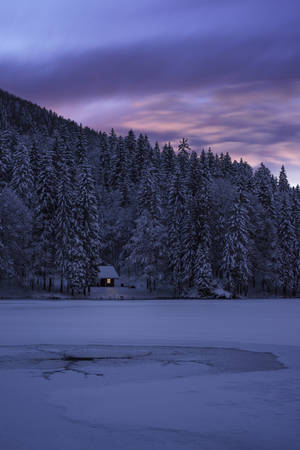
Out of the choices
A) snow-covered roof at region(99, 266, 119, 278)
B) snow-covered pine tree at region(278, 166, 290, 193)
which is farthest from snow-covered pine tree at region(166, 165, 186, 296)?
snow-covered pine tree at region(278, 166, 290, 193)

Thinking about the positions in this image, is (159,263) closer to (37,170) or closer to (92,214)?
(92,214)

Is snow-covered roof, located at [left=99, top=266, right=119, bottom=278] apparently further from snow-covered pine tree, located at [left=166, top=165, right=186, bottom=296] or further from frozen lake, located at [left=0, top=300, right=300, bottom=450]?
frozen lake, located at [left=0, top=300, right=300, bottom=450]

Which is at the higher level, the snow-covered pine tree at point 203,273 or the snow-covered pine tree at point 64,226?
the snow-covered pine tree at point 64,226

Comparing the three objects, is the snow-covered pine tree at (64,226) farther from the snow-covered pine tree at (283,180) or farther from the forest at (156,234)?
the snow-covered pine tree at (283,180)

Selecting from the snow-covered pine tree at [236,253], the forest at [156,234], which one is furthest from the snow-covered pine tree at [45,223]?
the snow-covered pine tree at [236,253]

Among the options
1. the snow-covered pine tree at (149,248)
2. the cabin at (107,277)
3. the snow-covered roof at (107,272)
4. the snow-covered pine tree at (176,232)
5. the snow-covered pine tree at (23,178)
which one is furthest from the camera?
the cabin at (107,277)

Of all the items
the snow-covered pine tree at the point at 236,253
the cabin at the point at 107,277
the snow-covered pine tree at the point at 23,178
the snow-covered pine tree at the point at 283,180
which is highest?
the snow-covered pine tree at the point at 283,180

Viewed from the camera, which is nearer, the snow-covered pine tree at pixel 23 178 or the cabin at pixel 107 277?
the snow-covered pine tree at pixel 23 178

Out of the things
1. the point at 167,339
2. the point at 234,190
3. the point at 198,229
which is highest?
the point at 234,190

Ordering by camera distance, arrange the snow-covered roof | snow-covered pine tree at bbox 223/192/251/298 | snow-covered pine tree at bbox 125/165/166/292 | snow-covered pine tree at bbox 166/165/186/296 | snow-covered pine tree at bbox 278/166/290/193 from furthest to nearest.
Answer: snow-covered pine tree at bbox 278/166/290/193 < the snow-covered roof < snow-covered pine tree at bbox 125/165/166/292 < snow-covered pine tree at bbox 166/165/186/296 < snow-covered pine tree at bbox 223/192/251/298

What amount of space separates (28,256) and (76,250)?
6.07 meters

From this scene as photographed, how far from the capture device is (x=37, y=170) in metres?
84.4

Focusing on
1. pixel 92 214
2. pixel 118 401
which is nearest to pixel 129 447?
pixel 118 401

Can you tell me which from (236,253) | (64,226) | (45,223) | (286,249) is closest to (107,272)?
(45,223)
